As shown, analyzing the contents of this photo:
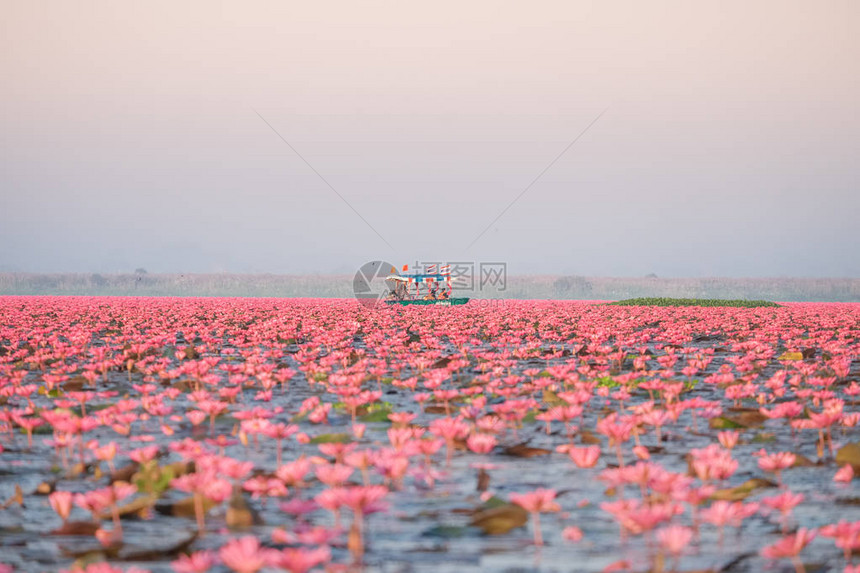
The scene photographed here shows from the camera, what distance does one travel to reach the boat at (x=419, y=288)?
40656 millimetres

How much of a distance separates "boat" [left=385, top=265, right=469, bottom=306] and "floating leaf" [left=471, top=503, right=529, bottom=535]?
1371 inches

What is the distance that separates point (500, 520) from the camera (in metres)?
4.34

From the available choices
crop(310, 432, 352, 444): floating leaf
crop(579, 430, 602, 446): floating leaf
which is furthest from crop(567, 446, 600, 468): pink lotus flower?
crop(310, 432, 352, 444): floating leaf

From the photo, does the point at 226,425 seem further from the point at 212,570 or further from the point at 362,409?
the point at 212,570

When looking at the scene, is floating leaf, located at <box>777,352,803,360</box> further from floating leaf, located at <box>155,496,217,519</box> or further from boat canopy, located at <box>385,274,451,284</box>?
boat canopy, located at <box>385,274,451,284</box>

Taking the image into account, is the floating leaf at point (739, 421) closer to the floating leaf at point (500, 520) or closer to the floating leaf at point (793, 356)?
the floating leaf at point (500, 520)

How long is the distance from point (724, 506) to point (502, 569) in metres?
1.29

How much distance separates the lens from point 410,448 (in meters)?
5.10

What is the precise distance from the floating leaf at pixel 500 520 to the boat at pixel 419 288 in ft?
114

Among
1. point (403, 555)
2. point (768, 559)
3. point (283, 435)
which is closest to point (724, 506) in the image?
point (768, 559)

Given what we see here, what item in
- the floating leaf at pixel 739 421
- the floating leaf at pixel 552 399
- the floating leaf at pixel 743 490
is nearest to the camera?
the floating leaf at pixel 743 490

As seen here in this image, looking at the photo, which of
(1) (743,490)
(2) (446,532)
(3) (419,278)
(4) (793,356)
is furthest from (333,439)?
(3) (419,278)

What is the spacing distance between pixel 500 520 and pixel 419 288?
3829cm

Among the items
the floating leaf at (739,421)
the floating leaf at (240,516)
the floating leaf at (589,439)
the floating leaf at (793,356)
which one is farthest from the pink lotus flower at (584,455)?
the floating leaf at (793,356)
